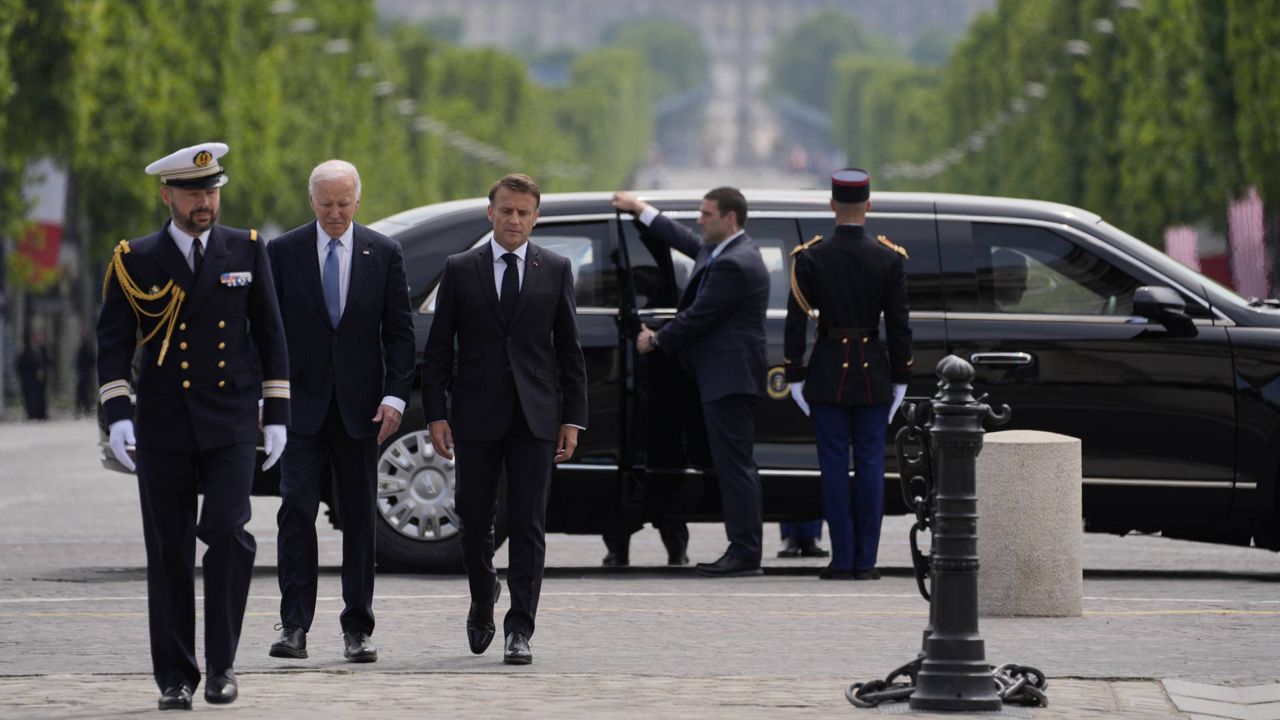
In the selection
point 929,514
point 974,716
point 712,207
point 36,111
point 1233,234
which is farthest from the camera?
point 1233,234

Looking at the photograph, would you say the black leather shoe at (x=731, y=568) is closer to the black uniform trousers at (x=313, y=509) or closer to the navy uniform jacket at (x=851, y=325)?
the navy uniform jacket at (x=851, y=325)

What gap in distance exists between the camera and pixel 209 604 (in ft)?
27.7

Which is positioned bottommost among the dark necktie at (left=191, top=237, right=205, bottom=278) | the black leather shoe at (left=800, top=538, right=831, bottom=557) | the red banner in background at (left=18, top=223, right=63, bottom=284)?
the black leather shoe at (left=800, top=538, right=831, bottom=557)

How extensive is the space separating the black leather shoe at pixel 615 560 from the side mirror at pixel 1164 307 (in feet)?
9.76

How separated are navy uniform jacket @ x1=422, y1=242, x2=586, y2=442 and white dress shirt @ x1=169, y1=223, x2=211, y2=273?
130 centimetres

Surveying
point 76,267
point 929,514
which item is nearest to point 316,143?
point 76,267

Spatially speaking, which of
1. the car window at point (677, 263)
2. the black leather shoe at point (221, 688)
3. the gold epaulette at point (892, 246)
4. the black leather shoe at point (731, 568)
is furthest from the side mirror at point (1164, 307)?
the black leather shoe at point (221, 688)

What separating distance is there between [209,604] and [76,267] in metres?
38.6

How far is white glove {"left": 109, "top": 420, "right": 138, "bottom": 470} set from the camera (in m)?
8.32

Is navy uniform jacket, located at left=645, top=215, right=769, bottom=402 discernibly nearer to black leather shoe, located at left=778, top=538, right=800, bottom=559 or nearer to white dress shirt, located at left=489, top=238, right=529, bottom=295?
black leather shoe, located at left=778, top=538, right=800, bottom=559

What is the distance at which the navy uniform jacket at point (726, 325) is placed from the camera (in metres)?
12.7

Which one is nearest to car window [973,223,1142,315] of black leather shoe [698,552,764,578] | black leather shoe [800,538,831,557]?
black leather shoe [698,552,764,578]

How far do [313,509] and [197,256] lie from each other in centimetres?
147

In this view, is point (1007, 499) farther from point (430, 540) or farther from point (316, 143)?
point (316, 143)
